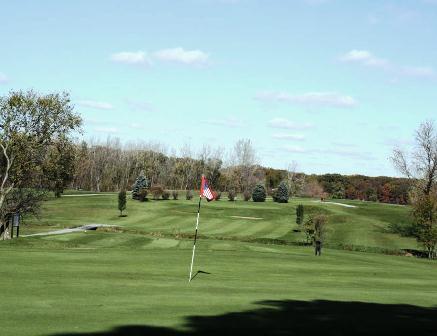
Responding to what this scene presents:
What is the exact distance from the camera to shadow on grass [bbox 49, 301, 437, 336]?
10.3m

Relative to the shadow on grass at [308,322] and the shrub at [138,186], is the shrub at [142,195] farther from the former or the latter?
the shadow on grass at [308,322]

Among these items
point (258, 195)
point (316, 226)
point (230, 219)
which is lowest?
point (230, 219)

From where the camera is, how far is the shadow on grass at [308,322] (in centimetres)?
1028

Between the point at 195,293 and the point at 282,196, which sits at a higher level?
the point at 282,196

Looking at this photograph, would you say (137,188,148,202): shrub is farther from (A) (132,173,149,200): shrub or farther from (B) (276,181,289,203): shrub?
(B) (276,181,289,203): shrub

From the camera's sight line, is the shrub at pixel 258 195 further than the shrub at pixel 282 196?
Yes

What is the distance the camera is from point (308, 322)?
11.8 m

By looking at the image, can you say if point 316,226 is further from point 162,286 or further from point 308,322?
point 308,322

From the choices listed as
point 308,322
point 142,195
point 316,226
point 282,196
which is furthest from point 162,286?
point 282,196

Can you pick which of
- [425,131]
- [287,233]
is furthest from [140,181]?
[425,131]

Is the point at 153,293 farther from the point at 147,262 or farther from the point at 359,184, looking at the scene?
the point at 359,184

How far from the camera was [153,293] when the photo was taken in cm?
1537

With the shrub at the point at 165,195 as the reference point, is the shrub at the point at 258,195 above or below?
above

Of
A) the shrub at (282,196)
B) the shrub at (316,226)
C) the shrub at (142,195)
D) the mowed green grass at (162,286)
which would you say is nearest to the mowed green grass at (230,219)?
the shrub at (142,195)
